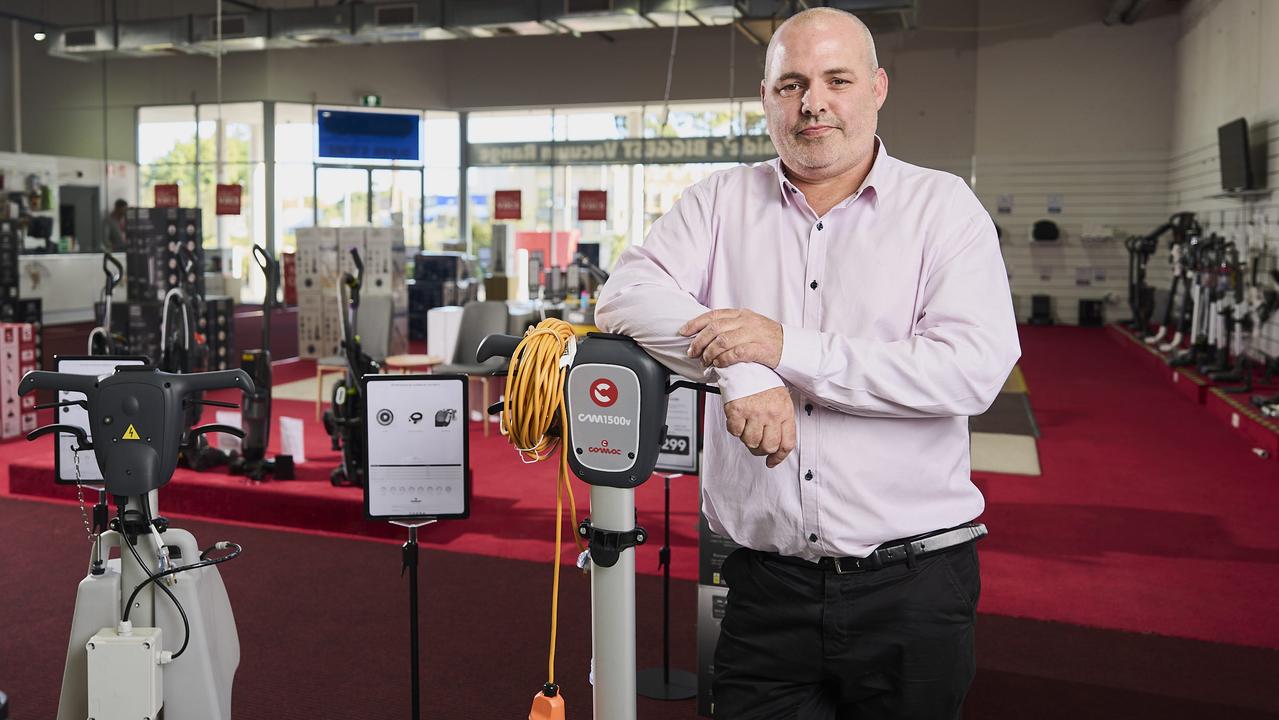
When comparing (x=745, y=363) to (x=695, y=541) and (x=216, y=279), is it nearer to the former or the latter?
(x=695, y=541)

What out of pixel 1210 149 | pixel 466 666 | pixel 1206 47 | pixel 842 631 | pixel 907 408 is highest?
pixel 1206 47

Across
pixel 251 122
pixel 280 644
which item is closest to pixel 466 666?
pixel 280 644

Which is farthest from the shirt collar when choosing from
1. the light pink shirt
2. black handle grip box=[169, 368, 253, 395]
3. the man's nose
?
black handle grip box=[169, 368, 253, 395]

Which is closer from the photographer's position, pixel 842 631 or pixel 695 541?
pixel 842 631

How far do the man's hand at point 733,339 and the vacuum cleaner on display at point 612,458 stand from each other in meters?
0.07

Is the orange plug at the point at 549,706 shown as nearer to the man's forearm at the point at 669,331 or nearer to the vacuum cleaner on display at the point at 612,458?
the vacuum cleaner on display at the point at 612,458

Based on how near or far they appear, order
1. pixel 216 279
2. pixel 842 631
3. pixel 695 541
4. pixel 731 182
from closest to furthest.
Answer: pixel 842 631
pixel 731 182
pixel 695 541
pixel 216 279

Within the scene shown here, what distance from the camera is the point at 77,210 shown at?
13.6 metres

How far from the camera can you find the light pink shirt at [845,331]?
1513 millimetres

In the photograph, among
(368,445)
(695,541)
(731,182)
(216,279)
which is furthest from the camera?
(216,279)

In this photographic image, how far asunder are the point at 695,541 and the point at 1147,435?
453 cm

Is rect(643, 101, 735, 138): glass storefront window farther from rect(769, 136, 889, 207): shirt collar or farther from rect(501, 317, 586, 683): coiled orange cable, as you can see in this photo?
rect(501, 317, 586, 683): coiled orange cable

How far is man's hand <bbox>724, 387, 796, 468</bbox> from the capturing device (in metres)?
1.45

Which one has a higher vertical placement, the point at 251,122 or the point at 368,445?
the point at 251,122
